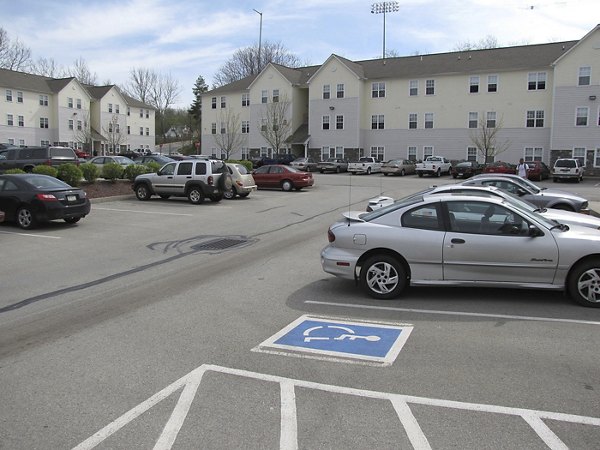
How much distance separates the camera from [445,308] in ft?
23.4

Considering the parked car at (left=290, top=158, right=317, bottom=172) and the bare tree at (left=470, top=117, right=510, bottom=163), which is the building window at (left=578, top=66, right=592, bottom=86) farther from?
the parked car at (left=290, top=158, right=317, bottom=172)

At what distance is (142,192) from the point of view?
74.5 feet

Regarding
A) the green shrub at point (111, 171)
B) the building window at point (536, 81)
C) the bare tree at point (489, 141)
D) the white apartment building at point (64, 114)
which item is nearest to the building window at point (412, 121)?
the bare tree at point (489, 141)

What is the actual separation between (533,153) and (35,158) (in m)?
40.2

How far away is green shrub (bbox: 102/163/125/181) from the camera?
24828mm

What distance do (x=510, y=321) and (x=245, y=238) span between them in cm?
814

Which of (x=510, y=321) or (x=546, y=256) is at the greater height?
(x=546, y=256)

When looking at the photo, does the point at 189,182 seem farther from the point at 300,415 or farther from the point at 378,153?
the point at 378,153

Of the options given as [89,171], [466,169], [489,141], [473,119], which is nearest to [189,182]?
[89,171]

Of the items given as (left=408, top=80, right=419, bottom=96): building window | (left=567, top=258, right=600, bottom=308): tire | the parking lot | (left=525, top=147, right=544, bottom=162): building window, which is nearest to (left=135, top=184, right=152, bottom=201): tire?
the parking lot

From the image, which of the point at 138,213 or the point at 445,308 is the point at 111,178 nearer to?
the point at 138,213

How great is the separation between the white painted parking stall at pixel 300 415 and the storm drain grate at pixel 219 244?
7.41 metres

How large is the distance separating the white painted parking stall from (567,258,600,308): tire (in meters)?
3.35

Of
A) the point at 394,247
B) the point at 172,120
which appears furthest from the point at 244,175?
the point at 172,120
